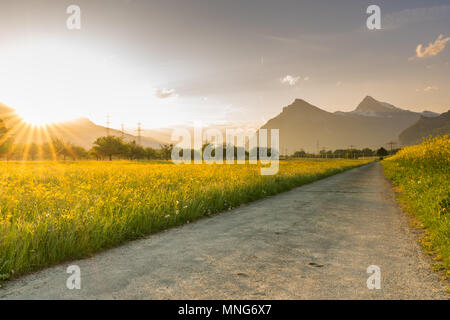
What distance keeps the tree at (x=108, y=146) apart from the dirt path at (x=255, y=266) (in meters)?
85.3

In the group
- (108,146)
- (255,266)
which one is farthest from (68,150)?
(255,266)

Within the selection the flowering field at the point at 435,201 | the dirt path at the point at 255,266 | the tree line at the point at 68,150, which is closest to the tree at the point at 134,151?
the tree line at the point at 68,150

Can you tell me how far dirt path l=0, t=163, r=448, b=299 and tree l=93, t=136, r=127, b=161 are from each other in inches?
3357

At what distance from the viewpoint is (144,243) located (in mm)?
5438

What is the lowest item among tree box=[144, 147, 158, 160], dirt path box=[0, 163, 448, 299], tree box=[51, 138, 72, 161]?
dirt path box=[0, 163, 448, 299]

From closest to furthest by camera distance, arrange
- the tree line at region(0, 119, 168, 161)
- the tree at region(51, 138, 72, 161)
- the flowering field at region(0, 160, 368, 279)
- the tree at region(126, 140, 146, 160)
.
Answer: the flowering field at region(0, 160, 368, 279), the tree line at region(0, 119, 168, 161), the tree at region(126, 140, 146, 160), the tree at region(51, 138, 72, 161)

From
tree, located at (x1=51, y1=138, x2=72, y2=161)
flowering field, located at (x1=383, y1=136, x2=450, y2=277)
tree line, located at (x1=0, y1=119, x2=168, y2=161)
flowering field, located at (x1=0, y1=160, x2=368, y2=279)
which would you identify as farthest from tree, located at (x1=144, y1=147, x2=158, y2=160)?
flowering field, located at (x1=383, y1=136, x2=450, y2=277)

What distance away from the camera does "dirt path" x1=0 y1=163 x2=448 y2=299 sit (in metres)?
3.23

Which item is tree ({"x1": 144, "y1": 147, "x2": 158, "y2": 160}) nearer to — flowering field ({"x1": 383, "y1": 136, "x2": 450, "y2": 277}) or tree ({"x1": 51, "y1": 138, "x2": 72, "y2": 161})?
tree ({"x1": 51, "y1": 138, "x2": 72, "y2": 161})

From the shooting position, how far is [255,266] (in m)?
4.04
